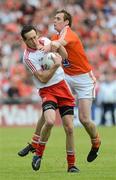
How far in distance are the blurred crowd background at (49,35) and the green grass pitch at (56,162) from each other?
7.10 m

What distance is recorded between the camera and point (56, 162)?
42.0 feet

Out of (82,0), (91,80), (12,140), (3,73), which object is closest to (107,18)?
(82,0)

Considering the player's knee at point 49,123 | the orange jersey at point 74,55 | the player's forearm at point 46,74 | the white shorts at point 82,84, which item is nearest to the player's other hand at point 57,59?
the player's forearm at point 46,74

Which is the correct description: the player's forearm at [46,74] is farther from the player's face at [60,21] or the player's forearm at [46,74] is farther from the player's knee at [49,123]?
the player's face at [60,21]

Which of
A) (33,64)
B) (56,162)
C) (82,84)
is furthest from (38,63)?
(56,162)

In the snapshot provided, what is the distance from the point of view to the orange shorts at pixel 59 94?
438 inches

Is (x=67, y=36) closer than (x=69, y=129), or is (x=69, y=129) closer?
(x=69, y=129)

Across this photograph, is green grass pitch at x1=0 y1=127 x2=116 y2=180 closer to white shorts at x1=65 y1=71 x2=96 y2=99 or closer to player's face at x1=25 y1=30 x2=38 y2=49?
white shorts at x1=65 y1=71 x2=96 y2=99

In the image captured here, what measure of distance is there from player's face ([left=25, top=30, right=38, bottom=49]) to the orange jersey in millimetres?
508

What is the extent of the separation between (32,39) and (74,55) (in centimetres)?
102

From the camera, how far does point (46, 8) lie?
29.7 meters

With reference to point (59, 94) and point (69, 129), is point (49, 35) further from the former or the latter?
point (69, 129)

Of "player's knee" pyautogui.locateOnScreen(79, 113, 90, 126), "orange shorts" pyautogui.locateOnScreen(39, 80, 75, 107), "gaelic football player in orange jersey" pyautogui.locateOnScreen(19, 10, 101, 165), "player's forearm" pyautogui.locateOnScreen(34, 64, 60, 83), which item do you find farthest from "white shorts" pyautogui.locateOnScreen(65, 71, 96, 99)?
"player's forearm" pyautogui.locateOnScreen(34, 64, 60, 83)

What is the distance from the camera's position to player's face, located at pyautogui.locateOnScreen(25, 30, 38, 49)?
10984 mm
